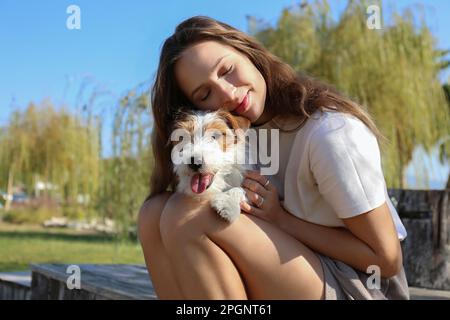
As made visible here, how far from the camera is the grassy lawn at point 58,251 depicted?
294 inches

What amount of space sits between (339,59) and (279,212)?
6.66 m

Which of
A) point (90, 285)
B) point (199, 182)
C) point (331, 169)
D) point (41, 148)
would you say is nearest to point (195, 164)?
point (199, 182)

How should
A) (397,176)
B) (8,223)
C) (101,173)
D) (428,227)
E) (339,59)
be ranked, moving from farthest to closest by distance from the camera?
(8,223)
(101,173)
(339,59)
(397,176)
(428,227)

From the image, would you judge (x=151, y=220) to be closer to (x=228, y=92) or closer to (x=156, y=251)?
(x=156, y=251)

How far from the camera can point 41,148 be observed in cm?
1465

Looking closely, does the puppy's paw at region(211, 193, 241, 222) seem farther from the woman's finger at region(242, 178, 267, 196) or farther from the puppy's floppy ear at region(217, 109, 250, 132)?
the puppy's floppy ear at region(217, 109, 250, 132)

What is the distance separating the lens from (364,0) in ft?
27.3

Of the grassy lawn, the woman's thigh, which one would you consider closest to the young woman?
the woman's thigh

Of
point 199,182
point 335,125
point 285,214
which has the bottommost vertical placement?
point 285,214

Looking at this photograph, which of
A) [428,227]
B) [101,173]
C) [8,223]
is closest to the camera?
[428,227]

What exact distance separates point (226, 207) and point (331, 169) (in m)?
0.35

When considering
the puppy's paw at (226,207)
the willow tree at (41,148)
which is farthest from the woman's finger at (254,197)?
the willow tree at (41,148)

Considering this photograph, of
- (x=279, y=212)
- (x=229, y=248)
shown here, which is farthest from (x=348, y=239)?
(x=229, y=248)

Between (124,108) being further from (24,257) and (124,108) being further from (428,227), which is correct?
(428,227)
